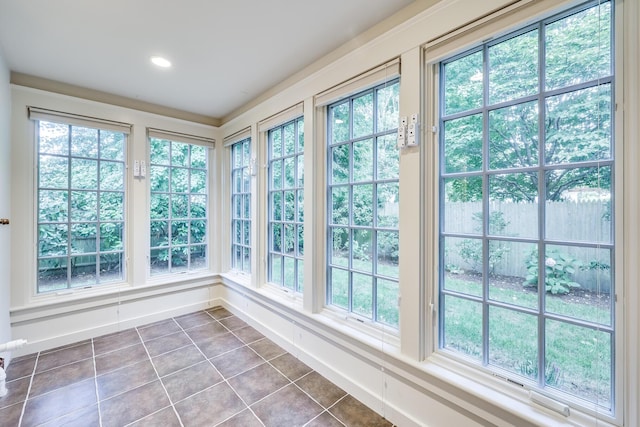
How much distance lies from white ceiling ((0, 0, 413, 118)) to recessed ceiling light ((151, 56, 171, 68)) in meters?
0.05

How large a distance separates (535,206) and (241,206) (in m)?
3.08

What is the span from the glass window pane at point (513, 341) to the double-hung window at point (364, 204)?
585 millimetres

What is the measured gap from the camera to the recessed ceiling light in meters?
2.28

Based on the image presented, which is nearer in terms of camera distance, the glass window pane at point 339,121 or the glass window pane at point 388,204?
the glass window pane at point 388,204

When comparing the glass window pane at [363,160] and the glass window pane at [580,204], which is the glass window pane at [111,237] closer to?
the glass window pane at [363,160]

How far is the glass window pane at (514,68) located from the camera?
134cm

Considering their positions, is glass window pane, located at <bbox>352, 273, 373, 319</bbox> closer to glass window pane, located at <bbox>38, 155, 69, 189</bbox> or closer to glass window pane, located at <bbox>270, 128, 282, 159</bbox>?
glass window pane, located at <bbox>270, 128, 282, 159</bbox>

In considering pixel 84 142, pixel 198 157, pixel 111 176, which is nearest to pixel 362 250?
pixel 198 157

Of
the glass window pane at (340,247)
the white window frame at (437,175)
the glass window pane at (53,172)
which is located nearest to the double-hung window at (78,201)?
the glass window pane at (53,172)

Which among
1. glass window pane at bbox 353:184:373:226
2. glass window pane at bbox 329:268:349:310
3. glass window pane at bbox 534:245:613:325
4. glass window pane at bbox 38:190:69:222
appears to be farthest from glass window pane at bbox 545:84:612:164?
glass window pane at bbox 38:190:69:222

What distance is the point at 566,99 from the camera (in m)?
1.24

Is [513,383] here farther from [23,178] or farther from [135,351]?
[23,178]

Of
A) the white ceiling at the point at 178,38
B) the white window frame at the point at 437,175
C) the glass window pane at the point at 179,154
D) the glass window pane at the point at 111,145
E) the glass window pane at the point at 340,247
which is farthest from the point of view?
the glass window pane at the point at 179,154

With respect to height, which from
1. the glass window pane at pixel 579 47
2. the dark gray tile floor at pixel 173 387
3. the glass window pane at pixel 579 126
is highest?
the glass window pane at pixel 579 47
